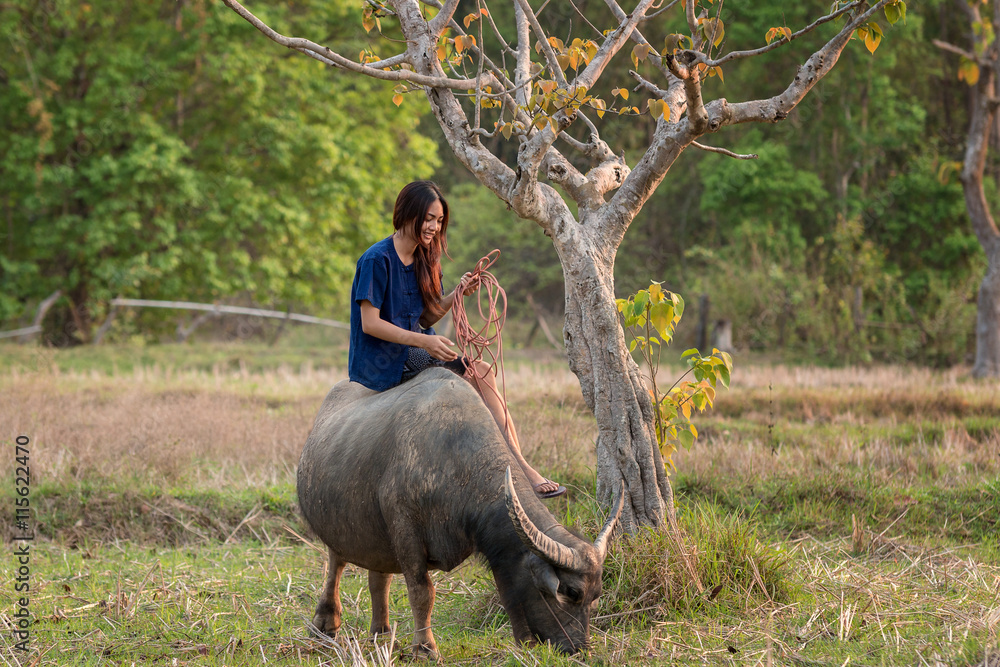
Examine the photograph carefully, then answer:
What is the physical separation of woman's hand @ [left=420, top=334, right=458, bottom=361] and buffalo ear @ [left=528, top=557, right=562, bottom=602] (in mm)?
1066

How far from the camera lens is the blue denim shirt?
4.07 m

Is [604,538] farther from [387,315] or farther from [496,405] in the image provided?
[387,315]

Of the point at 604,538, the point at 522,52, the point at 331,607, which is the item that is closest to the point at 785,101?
the point at 522,52

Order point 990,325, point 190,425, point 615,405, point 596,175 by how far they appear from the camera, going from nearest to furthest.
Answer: point 615,405, point 596,175, point 190,425, point 990,325

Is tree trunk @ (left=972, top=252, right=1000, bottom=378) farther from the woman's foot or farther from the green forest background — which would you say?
the woman's foot

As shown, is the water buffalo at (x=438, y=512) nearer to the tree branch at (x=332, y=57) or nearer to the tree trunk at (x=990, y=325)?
the tree branch at (x=332, y=57)

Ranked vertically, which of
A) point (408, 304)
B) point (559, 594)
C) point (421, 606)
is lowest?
point (421, 606)

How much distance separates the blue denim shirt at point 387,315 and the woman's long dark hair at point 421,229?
52mm

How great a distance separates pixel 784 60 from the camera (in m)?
19.1

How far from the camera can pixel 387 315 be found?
4145 millimetres

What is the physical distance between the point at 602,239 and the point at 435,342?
1.34 metres

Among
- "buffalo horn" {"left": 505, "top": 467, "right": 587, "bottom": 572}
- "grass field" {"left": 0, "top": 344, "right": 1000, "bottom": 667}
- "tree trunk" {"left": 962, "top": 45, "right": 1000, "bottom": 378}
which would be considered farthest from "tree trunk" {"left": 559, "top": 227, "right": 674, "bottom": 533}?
"tree trunk" {"left": 962, "top": 45, "right": 1000, "bottom": 378}

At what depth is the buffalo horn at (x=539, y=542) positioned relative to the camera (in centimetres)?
309

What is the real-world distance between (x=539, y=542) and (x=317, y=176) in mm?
16483
